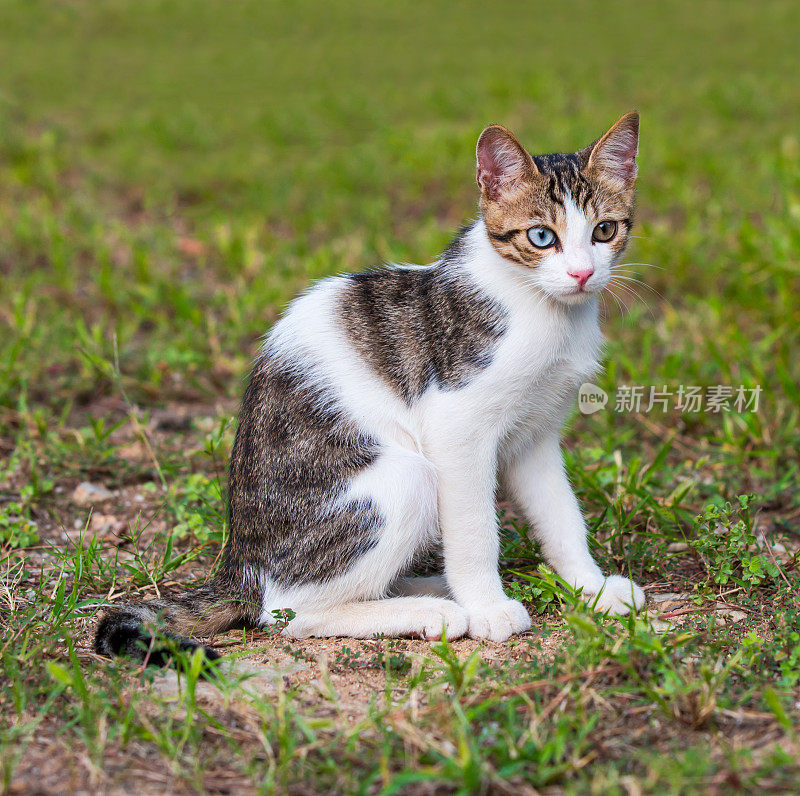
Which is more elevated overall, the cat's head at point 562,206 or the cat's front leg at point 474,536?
the cat's head at point 562,206

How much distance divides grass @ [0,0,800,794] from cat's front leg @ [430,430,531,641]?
9 centimetres

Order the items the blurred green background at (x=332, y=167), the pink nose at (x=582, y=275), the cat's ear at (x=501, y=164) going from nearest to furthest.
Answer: the pink nose at (x=582, y=275) < the cat's ear at (x=501, y=164) < the blurred green background at (x=332, y=167)

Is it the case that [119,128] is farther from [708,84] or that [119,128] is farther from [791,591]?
[791,591]

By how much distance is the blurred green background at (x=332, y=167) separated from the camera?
5090 mm

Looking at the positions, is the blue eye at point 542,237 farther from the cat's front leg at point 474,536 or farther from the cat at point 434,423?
the cat's front leg at point 474,536

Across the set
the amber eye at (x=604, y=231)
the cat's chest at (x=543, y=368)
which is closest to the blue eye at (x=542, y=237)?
the amber eye at (x=604, y=231)

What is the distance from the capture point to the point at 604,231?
3090 millimetres

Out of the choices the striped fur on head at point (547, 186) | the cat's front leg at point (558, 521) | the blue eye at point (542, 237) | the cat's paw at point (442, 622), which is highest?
the striped fur on head at point (547, 186)

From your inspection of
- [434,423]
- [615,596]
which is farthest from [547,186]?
[615,596]

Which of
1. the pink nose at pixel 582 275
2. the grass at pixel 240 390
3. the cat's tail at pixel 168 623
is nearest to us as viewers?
the grass at pixel 240 390

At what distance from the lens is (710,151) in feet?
26.6

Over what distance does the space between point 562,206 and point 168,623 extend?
1851 mm

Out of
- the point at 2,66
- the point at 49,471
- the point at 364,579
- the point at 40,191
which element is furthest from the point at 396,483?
the point at 2,66

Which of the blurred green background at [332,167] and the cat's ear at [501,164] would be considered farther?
the blurred green background at [332,167]
